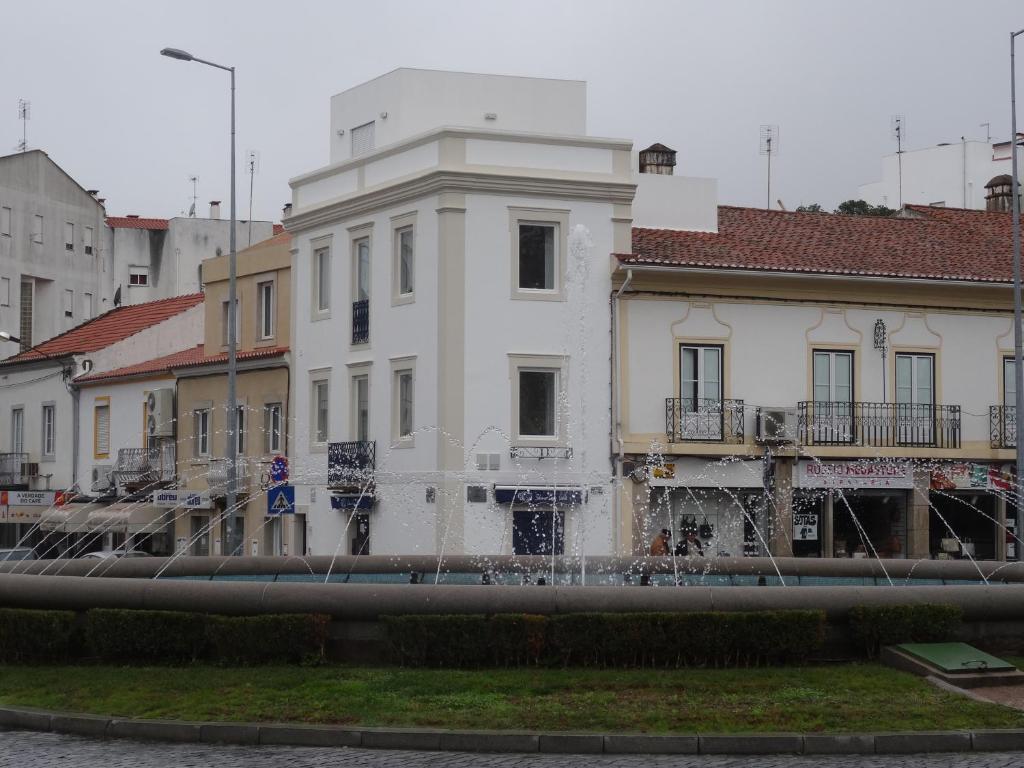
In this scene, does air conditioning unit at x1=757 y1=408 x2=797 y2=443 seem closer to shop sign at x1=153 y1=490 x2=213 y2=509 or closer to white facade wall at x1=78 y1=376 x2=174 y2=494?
shop sign at x1=153 y1=490 x2=213 y2=509

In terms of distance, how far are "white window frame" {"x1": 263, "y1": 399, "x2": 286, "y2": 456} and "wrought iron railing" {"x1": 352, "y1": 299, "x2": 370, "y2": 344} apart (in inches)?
158

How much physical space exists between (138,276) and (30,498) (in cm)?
2378

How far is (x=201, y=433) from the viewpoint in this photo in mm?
45062

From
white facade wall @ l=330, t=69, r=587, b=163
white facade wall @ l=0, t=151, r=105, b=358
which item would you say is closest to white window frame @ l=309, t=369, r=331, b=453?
white facade wall @ l=330, t=69, r=587, b=163

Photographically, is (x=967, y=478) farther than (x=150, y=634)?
Yes

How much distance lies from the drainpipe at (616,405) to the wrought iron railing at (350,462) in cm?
532

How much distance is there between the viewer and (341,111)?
41.1 m

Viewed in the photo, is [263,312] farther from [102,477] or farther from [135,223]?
[135,223]

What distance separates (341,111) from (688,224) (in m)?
8.95

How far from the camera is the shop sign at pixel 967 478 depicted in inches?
1475

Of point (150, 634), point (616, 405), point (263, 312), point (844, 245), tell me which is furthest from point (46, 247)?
point (150, 634)

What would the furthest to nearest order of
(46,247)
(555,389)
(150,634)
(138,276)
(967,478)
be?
(138,276) → (46,247) → (967,478) → (555,389) → (150,634)

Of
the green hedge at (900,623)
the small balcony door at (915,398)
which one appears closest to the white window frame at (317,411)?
the small balcony door at (915,398)

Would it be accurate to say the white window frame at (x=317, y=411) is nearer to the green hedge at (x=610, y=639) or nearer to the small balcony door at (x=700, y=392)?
the small balcony door at (x=700, y=392)
